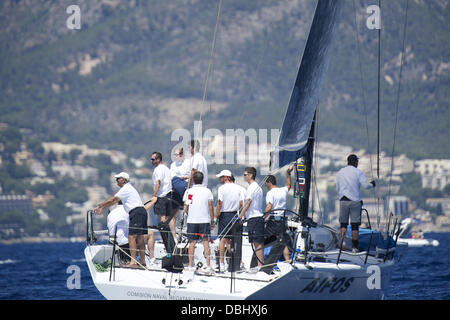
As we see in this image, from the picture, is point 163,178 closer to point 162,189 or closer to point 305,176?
point 162,189

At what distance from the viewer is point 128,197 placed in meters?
14.4

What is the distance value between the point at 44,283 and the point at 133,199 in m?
18.8

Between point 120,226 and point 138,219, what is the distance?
39cm

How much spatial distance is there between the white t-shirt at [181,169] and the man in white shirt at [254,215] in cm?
193

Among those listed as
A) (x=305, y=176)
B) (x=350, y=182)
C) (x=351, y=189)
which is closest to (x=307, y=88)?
(x=305, y=176)

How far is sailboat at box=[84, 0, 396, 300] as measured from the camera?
13.3 meters

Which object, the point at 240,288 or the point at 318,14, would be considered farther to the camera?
the point at 318,14

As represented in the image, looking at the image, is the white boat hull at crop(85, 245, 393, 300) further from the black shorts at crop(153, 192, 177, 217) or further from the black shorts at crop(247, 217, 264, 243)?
the black shorts at crop(153, 192, 177, 217)

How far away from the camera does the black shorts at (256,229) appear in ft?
46.4

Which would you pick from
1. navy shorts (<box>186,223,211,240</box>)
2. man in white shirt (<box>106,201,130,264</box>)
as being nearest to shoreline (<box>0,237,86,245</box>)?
man in white shirt (<box>106,201,130,264</box>)
